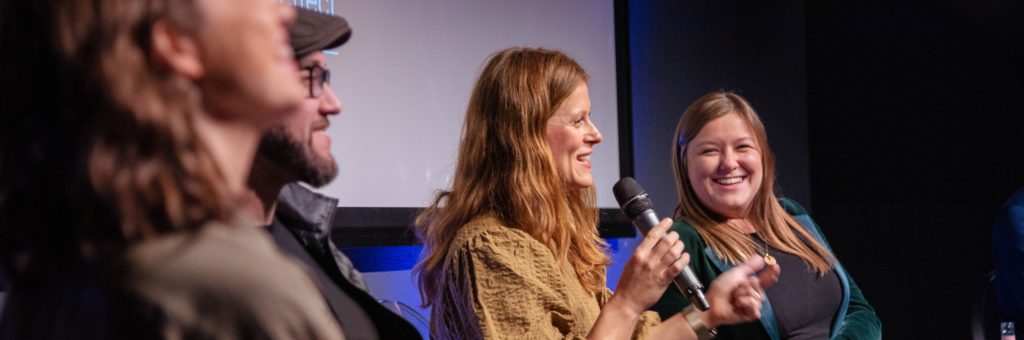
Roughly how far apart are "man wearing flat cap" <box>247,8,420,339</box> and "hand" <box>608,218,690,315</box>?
0.56 m

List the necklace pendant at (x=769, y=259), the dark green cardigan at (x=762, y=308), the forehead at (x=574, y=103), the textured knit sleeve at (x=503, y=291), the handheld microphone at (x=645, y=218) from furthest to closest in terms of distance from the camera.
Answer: the necklace pendant at (x=769, y=259), the dark green cardigan at (x=762, y=308), the forehead at (x=574, y=103), the handheld microphone at (x=645, y=218), the textured knit sleeve at (x=503, y=291)

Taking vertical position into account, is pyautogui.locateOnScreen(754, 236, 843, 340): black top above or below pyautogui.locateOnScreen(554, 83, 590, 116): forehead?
below

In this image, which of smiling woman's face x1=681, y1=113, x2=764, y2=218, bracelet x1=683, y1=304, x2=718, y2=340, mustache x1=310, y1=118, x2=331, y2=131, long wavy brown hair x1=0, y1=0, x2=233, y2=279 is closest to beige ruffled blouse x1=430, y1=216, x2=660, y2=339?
bracelet x1=683, y1=304, x2=718, y2=340

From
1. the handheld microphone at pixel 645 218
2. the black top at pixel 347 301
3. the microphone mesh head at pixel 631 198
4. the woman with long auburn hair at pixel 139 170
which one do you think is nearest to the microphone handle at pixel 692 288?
the handheld microphone at pixel 645 218

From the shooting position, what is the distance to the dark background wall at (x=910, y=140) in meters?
4.18

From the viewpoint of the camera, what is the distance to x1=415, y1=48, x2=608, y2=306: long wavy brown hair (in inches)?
77.4

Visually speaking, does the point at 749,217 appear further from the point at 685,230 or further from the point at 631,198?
the point at 631,198

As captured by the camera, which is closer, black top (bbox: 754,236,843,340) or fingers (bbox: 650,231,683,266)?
fingers (bbox: 650,231,683,266)

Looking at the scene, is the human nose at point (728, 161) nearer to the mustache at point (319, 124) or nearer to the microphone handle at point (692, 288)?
the microphone handle at point (692, 288)

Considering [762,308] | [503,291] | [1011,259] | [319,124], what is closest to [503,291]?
[503,291]

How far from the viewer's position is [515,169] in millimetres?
1984

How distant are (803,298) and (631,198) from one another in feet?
2.76

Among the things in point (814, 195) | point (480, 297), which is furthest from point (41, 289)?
point (814, 195)

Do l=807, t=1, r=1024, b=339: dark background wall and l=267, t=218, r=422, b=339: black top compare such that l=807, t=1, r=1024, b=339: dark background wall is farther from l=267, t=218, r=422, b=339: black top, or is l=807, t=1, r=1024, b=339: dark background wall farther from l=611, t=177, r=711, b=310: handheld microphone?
l=267, t=218, r=422, b=339: black top
